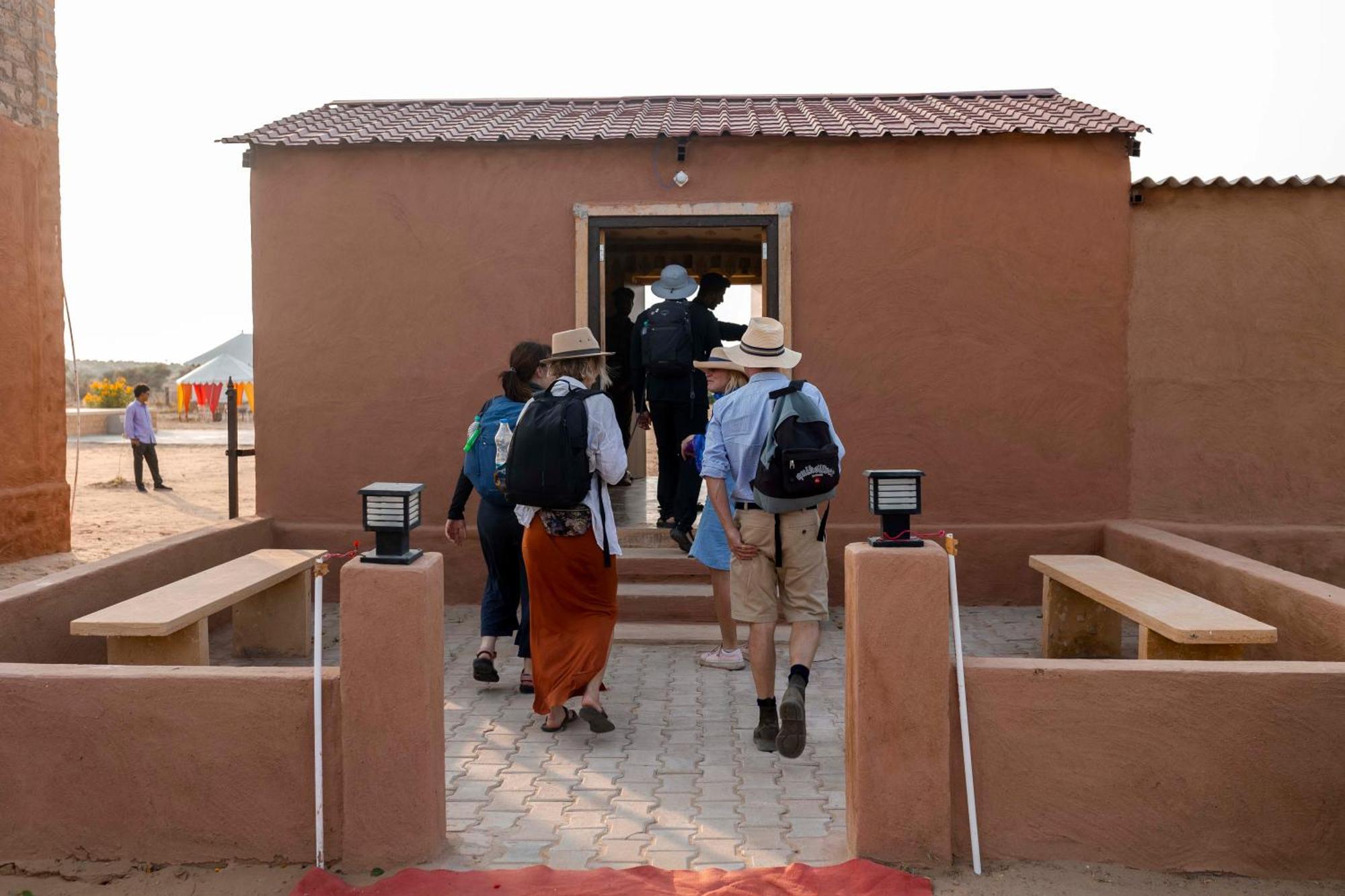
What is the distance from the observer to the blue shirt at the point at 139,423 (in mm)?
15898

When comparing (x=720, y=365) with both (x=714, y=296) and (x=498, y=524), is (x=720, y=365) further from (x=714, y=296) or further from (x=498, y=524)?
(x=714, y=296)

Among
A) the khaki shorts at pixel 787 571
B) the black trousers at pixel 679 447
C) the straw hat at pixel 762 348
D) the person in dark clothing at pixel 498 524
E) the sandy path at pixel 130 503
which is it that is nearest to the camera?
the khaki shorts at pixel 787 571

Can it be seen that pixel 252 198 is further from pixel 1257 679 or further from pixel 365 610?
pixel 1257 679

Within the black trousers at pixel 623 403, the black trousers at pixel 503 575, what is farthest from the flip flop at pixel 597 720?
the black trousers at pixel 623 403

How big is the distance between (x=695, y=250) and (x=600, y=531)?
778 centimetres

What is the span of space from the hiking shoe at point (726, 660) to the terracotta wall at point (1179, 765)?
8.89 ft

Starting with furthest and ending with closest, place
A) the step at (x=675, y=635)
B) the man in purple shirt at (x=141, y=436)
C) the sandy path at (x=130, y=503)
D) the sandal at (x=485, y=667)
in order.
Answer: the man in purple shirt at (x=141, y=436) → the sandy path at (x=130, y=503) → the step at (x=675, y=635) → the sandal at (x=485, y=667)

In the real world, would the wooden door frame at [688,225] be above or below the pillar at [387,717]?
above

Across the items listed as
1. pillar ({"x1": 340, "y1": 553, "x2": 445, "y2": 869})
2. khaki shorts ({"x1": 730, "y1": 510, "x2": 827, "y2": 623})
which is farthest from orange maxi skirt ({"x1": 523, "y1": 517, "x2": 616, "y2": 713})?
pillar ({"x1": 340, "y1": 553, "x2": 445, "y2": 869})

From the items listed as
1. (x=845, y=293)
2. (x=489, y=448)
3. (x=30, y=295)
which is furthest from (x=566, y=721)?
(x=30, y=295)

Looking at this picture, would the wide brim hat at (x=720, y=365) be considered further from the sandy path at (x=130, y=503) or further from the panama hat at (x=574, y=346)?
the sandy path at (x=130, y=503)

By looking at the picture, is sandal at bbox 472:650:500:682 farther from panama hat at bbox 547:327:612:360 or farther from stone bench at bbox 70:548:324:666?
panama hat at bbox 547:327:612:360

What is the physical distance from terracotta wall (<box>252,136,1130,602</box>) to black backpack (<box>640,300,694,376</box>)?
0.97 m

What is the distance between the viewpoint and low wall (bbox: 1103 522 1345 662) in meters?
5.20
